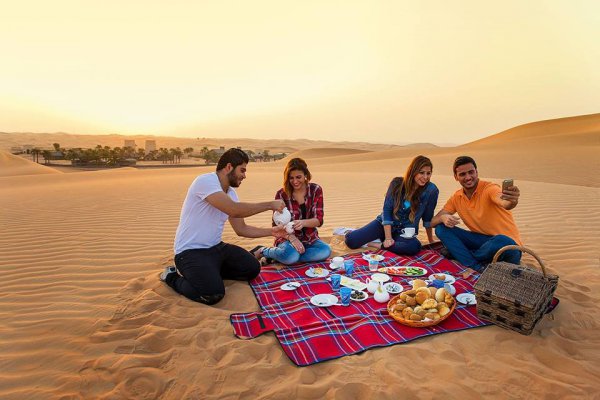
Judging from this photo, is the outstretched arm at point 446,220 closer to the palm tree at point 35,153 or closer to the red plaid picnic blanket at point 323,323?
the red plaid picnic blanket at point 323,323

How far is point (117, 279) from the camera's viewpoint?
4301mm

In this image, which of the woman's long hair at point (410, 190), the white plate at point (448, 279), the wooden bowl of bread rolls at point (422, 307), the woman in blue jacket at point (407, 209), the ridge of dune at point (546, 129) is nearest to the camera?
the wooden bowl of bread rolls at point (422, 307)

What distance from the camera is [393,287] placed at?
372 cm

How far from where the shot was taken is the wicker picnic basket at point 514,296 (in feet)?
9.37

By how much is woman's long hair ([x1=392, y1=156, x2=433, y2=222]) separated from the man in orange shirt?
1.08ft

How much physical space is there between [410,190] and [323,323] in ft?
7.75

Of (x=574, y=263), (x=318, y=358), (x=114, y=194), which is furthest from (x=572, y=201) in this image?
(x=114, y=194)

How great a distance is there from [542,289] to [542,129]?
164 feet

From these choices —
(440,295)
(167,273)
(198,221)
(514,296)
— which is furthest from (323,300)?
(167,273)

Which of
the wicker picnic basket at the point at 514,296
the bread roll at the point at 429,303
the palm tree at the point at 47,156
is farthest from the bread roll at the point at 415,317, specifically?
the palm tree at the point at 47,156

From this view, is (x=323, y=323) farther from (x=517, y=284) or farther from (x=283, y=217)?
(x=517, y=284)

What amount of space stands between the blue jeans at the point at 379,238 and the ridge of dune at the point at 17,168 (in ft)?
88.0

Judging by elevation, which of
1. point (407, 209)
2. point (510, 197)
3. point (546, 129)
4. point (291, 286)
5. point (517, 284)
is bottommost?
point (291, 286)

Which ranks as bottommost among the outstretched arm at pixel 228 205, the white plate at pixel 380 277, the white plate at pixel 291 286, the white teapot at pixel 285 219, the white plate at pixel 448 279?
the white plate at pixel 291 286
